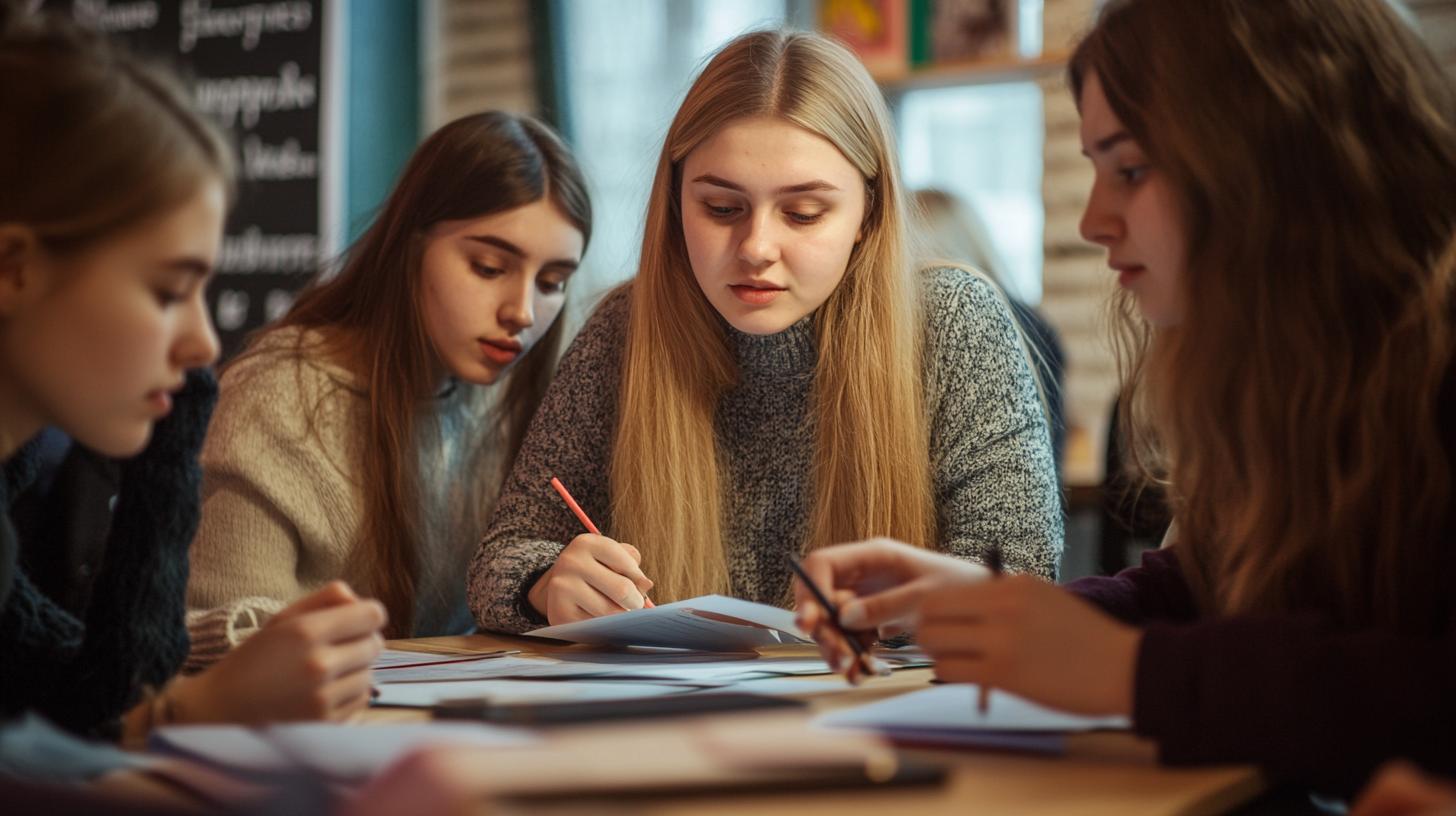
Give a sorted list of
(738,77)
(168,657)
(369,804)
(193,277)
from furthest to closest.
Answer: (738,77) < (168,657) < (193,277) < (369,804)

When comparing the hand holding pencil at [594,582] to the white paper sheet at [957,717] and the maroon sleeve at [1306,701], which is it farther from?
the maroon sleeve at [1306,701]

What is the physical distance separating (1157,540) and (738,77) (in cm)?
122

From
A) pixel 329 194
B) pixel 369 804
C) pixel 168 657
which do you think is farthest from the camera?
pixel 329 194

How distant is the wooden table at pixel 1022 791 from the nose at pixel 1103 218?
1.36ft

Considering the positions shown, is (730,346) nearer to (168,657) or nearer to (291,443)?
(291,443)

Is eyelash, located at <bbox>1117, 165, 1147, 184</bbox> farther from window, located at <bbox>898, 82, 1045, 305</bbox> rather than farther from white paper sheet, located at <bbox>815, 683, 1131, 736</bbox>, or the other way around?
window, located at <bbox>898, 82, 1045, 305</bbox>

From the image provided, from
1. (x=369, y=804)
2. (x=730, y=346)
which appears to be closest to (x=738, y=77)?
(x=730, y=346)

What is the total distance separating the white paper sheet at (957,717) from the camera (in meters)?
0.83

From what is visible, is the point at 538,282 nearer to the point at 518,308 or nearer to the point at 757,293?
the point at 518,308

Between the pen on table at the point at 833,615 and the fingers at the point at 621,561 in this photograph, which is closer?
the pen on table at the point at 833,615

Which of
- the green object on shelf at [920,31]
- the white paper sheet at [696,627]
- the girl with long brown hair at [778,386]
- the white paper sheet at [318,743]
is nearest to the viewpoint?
the white paper sheet at [318,743]

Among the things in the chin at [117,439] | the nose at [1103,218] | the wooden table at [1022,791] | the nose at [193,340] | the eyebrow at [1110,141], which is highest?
the eyebrow at [1110,141]

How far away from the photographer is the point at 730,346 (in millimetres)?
1636

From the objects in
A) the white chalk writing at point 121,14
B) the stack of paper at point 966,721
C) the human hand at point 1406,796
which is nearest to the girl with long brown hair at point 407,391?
the stack of paper at point 966,721
